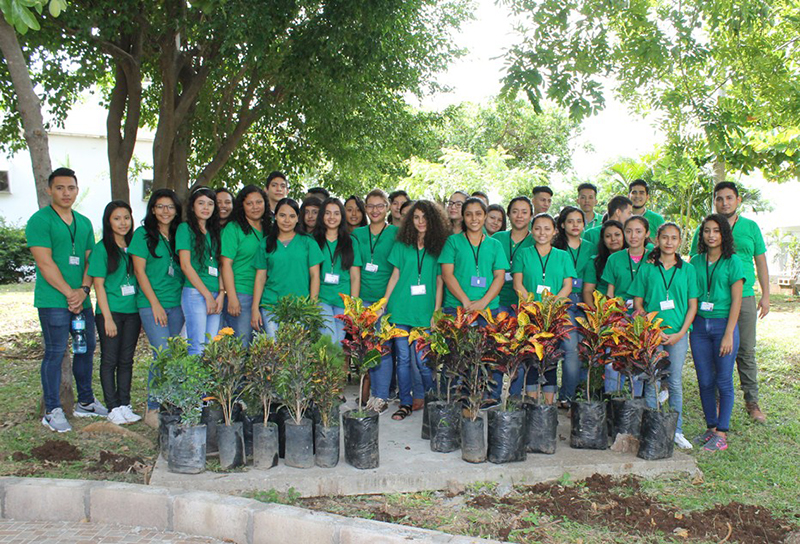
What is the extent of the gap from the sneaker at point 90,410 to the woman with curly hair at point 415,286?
2514mm

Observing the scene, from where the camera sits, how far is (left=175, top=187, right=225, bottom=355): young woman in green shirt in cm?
541

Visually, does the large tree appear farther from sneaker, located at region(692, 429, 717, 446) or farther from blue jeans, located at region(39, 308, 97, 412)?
blue jeans, located at region(39, 308, 97, 412)

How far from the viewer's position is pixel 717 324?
17.4 ft

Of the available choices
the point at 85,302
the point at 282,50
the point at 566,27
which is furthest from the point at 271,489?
the point at 282,50

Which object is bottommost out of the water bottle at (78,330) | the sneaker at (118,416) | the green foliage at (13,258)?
the sneaker at (118,416)

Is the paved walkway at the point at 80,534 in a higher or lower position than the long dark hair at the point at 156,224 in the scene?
lower

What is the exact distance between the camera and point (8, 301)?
38.5 feet

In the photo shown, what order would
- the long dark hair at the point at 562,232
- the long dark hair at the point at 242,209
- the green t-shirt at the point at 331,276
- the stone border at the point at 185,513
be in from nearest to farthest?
the stone border at the point at 185,513 → the long dark hair at the point at 242,209 → the green t-shirt at the point at 331,276 → the long dark hair at the point at 562,232

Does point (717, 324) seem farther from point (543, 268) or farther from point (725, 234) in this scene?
point (543, 268)

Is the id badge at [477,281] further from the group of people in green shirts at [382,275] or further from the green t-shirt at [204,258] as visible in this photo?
the green t-shirt at [204,258]

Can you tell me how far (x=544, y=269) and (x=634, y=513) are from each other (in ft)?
7.18

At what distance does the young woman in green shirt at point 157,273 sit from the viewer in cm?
538

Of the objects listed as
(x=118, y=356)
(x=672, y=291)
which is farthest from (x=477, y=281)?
(x=118, y=356)

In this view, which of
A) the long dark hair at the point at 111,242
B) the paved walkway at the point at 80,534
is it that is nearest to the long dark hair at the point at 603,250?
the paved walkway at the point at 80,534
